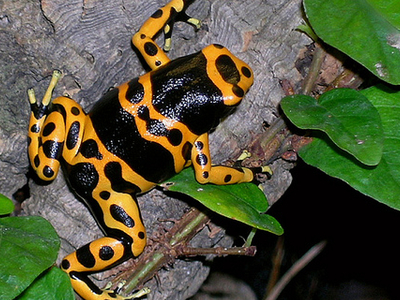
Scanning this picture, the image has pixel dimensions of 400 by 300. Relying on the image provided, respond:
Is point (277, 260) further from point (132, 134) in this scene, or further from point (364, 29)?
point (364, 29)

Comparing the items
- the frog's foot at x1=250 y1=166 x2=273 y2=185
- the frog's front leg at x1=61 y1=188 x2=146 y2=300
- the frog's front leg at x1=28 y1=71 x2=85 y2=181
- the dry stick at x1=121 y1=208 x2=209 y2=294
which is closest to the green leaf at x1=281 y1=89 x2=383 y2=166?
the frog's foot at x1=250 y1=166 x2=273 y2=185

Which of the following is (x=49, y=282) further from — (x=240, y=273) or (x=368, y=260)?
(x=368, y=260)

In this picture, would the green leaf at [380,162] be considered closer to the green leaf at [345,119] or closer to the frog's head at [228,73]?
the green leaf at [345,119]

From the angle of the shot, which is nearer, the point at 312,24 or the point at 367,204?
the point at 312,24

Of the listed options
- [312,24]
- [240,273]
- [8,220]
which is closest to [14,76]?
[8,220]

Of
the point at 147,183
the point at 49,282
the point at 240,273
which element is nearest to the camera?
the point at 49,282
